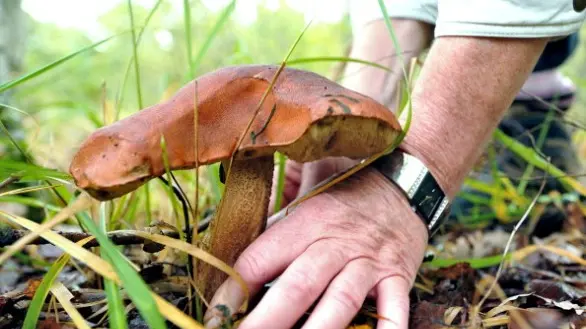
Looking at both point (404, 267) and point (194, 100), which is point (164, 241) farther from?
point (404, 267)

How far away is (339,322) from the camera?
923mm

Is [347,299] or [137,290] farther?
[347,299]

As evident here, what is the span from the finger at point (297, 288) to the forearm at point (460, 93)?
0.38 metres

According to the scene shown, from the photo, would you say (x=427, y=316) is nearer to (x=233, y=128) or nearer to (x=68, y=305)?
(x=233, y=128)

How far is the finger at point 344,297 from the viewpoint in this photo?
0.91 meters

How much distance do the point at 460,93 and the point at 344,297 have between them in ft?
1.92

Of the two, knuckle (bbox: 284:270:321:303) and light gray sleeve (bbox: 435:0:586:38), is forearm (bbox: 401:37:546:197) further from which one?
knuckle (bbox: 284:270:321:303)

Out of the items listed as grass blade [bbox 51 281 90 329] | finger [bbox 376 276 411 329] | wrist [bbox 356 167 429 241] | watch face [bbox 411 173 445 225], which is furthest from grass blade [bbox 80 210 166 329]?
watch face [bbox 411 173 445 225]

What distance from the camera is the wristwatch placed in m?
1.18

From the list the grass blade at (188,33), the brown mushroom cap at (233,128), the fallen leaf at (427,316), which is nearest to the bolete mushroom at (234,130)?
the brown mushroom cap at (233,128)

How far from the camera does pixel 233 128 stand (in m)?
0.89

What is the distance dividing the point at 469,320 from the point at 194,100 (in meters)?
0.74

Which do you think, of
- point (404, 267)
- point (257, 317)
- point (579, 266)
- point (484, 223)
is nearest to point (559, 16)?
point (404, 267)

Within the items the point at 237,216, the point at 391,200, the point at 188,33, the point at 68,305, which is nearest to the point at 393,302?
the point at 391,200
